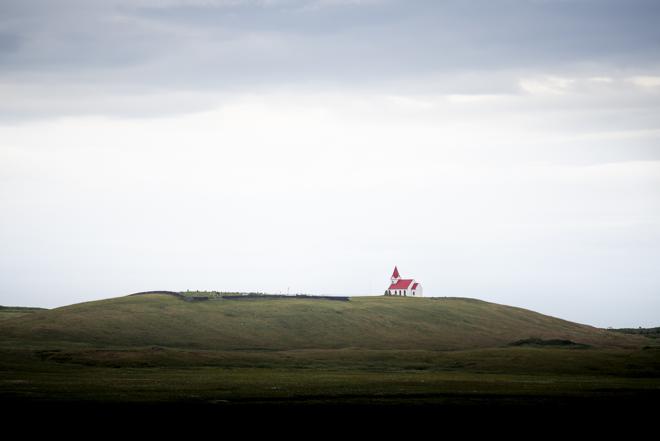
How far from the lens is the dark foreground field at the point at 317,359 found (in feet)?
176

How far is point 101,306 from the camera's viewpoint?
423 ft

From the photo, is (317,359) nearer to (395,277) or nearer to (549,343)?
(549,343)

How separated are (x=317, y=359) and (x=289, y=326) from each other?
30958 millimetres

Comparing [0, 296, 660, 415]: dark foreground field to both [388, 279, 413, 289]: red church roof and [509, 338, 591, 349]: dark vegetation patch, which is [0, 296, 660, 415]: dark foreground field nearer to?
[509, 338, 591, 349]: dark vegetation patch

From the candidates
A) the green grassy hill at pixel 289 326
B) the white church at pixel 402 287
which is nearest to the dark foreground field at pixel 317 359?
the green grassy hill at pixel 289 326

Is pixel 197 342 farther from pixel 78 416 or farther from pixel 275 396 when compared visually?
pixel 78 416

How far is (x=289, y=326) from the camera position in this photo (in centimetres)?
12238

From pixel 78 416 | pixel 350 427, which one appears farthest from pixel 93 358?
pixel 350 427

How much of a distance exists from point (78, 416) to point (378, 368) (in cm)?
4365

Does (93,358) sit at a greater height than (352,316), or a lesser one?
lesser

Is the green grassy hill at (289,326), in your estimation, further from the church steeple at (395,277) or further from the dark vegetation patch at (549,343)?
the church steeple at (395,277)

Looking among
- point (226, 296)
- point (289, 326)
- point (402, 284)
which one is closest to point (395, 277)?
point (402, 284)

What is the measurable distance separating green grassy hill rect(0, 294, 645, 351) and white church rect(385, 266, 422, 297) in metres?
26.1

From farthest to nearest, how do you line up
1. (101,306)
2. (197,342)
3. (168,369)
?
1. (101,306)
2. (197,342)
3. (168,369)
